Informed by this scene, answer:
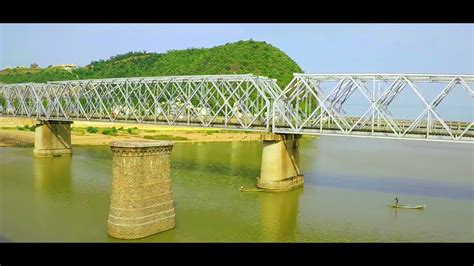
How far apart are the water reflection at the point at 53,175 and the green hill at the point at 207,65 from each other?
5697cm

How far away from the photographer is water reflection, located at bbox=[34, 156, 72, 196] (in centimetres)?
3169

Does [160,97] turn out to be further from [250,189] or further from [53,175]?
[250,189]

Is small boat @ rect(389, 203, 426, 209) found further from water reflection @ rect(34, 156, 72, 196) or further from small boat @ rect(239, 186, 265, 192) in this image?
water reflection @ rect(34, 156, 72, 196)

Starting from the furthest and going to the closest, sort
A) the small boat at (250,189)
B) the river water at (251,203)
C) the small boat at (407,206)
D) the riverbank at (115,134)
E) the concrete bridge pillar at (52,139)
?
the riverbank at (115,134) → the concrete bridge pillar at (52,139) → the small boat at (250,189) → the small boat at (407,206) → the river water at (251,203)

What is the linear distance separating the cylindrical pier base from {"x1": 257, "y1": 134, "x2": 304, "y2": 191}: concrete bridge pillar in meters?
11.6

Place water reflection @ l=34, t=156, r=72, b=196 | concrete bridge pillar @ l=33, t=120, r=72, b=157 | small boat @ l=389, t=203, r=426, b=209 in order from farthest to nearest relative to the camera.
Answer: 1. concrete bridge pillar @ l=33, t=120, r=72, b=157
2. water reflection @ l=34, t=156, r=72, b=196
3. small boat @ l=389, t=203, r=426, b=209

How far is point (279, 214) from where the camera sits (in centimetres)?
2645

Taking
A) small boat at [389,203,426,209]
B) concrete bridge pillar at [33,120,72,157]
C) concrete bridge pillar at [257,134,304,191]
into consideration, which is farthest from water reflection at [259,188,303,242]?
concrete bridge pillar at [33,120,72,157]

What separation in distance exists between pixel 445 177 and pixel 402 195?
10.0 meters

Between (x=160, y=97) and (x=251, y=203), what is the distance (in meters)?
22.8

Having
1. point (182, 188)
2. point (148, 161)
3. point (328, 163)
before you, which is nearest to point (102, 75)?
point (328, 163)

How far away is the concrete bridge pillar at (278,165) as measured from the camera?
3117 centimetres

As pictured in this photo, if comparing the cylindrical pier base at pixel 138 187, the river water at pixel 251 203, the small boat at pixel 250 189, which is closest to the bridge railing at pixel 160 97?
the small boat at pixel 250 189

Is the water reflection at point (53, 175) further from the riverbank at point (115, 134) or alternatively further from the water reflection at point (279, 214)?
the riverbank at point (115, 134)
